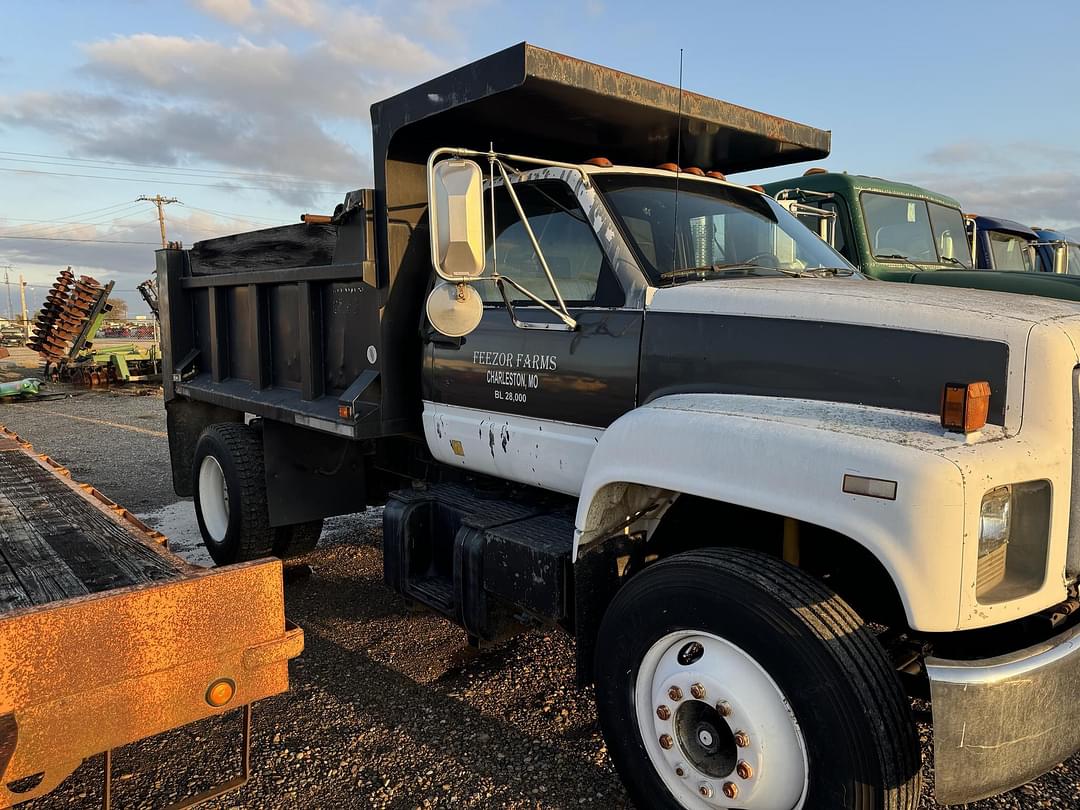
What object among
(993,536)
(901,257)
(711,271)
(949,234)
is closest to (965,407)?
(993,536)

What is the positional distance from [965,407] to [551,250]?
6.13 feet

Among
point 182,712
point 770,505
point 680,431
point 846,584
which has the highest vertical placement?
point 680,431

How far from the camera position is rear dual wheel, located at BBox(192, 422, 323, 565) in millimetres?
5062

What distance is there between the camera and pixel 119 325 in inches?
2707

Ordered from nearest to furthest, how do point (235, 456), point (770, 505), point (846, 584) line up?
1. point (770, 505)
2. point (846, 584)
3. point (235, 456)

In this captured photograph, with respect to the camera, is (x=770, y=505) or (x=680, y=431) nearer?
(x=770, y=505)

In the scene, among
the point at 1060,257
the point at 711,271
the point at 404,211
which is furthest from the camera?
the point at 1060,257

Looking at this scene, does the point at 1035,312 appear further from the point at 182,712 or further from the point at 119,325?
the point at 119,325

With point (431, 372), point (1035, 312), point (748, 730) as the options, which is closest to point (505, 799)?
point (748, 730)

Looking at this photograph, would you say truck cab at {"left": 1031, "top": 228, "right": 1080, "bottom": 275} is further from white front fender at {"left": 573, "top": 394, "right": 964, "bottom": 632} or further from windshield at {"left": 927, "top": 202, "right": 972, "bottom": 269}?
white front fender at {"left": 573, "top": 394, "right": 964, "bottom": 632}

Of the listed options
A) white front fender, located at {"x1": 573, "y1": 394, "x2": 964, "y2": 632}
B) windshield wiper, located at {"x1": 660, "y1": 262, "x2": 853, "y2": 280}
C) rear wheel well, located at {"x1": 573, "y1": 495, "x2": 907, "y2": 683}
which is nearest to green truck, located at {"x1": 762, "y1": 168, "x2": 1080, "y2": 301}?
windshield wiper, located at {"x1": 660, "y1": 262, "x2": 853, "y2": 280}

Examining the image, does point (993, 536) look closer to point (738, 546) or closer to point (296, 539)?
point (738, 546)

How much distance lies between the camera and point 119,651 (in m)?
2.18

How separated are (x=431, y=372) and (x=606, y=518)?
1.52 m
